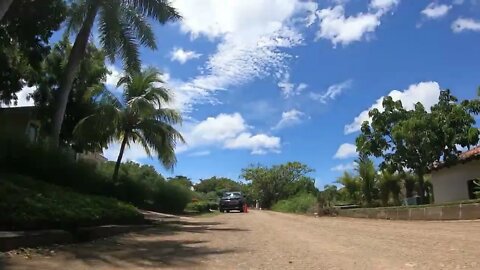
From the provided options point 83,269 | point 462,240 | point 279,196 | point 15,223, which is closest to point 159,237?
point 15,223

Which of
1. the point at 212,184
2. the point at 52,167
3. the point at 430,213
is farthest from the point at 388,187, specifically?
the point at 212,184

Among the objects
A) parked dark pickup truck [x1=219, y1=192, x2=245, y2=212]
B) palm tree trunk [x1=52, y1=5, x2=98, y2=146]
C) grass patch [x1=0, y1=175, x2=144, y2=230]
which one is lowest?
grass patch [x1=0, y1=175, x2=144, y2=230]

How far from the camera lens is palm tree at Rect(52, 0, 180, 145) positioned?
62.0 ft

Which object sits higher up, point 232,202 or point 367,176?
point 367,176

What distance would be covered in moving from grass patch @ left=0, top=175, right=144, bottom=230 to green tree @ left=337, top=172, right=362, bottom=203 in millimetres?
19710

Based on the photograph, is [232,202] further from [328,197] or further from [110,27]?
[110,27]

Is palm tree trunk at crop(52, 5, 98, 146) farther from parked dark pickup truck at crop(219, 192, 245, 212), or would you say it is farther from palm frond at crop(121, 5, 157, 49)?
parked dark pickup truck at crop(219, 192, 245, 212)

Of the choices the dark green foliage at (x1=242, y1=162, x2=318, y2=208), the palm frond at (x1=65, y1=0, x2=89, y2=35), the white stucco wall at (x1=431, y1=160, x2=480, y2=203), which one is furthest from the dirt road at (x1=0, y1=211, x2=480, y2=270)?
the dark green foliage at (x1=242, y1=162, x2=318, y2=208)

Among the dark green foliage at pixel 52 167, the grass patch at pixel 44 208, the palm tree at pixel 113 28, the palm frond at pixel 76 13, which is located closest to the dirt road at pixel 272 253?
the grass patch at pixel 44 208

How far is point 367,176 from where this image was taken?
92.5 ft

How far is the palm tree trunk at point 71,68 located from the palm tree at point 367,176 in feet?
53.9

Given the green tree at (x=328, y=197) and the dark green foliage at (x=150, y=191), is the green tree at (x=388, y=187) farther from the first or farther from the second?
the dark green foliage at (x=150, y=191)

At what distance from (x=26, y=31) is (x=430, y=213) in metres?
16.3

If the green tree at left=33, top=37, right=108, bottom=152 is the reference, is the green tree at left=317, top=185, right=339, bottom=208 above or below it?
below
